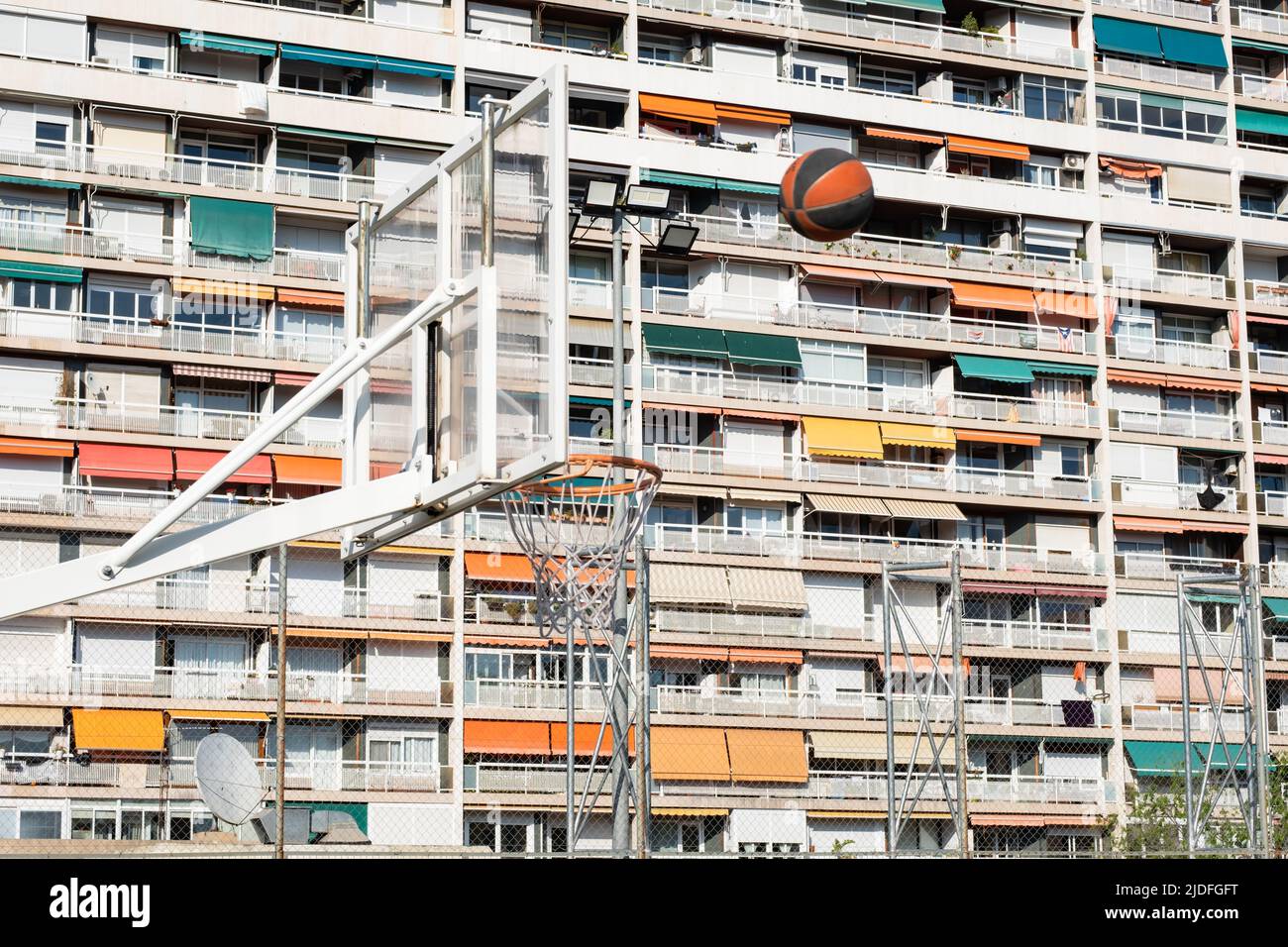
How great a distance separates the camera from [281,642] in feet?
48.2

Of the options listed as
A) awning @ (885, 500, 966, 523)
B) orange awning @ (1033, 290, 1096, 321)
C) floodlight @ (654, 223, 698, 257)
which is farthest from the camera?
orange awning @ (1033, 290, 1096, 321)

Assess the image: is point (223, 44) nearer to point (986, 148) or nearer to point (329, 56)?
point (329, 56)

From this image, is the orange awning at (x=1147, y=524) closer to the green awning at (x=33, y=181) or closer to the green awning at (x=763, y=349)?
the green awning at (x=763, y=349)

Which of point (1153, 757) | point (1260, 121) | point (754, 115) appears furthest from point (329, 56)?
point (1260, 121)

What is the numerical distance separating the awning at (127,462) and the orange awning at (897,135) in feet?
56.2

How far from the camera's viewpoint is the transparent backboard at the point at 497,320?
8.79 m

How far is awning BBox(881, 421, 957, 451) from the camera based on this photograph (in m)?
43.0

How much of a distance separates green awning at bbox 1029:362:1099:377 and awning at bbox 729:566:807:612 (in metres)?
8.12

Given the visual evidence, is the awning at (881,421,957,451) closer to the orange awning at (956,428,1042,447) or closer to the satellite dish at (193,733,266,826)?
the orange awning at (956,428,1042,447)

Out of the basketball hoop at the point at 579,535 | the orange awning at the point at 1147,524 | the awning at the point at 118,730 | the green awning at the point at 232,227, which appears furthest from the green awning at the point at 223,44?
the basketball hoop at the point at 579,535

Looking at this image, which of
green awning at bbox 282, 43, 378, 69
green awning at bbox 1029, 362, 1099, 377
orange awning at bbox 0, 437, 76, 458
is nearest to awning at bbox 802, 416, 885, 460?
green awning at bbox 1029, 362, 1099, 377

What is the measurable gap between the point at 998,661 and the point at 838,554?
4.16m

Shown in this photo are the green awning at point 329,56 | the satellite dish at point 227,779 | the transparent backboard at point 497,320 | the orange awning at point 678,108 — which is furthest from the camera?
the orange awning at point 678,108
